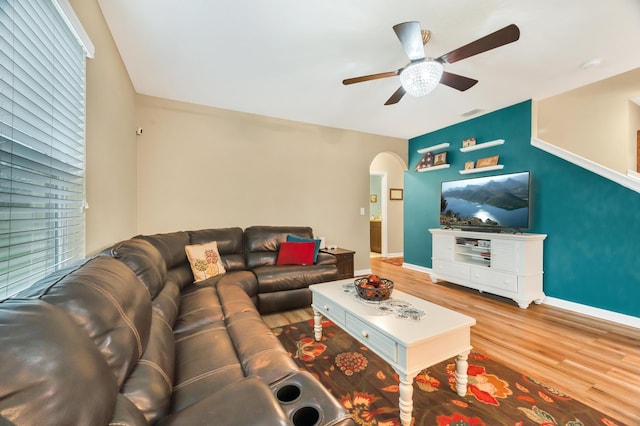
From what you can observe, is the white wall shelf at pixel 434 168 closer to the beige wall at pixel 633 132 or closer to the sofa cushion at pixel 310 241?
the beige wall at pixel 633 132

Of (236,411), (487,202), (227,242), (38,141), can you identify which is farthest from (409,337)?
(487,202)

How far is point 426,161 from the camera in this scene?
4.70 meters

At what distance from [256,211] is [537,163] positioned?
3.87 meters

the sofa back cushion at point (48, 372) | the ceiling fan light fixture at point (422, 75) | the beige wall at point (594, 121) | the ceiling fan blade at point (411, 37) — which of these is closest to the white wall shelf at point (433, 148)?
the beige wall at point (594, 121)

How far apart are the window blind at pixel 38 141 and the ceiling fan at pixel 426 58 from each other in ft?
5.89

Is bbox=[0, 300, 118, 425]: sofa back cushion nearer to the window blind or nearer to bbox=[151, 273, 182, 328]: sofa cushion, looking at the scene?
the window blind

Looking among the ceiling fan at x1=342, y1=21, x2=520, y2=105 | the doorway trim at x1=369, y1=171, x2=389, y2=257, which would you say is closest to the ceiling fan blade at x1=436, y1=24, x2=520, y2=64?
the ceiling fan at x1=342, y1=21, x2=520, y2=105

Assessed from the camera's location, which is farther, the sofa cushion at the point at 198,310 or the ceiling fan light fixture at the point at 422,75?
the ceiling fan light fixture at the point at 422,75

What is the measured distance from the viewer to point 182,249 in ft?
8.71

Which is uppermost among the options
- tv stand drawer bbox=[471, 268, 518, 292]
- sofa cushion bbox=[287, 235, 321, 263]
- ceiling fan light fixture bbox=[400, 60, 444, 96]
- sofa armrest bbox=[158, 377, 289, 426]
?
ceiling fan light fixture bbox=[400, 60, 444, 96]

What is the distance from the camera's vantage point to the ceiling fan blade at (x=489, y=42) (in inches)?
60.8

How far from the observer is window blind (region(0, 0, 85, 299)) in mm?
955

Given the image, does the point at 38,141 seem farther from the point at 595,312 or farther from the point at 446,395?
the point at 595,312

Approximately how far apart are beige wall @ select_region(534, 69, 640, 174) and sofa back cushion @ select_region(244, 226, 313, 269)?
3663mm
